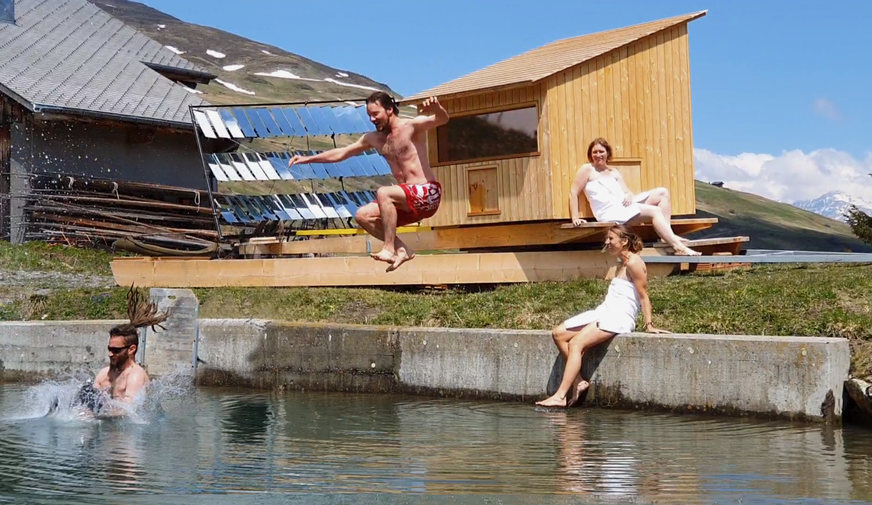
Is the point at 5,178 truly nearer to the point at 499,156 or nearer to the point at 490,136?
the point at 490,136

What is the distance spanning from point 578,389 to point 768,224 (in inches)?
3180

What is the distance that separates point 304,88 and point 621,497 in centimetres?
15793

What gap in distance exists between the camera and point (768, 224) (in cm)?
8856

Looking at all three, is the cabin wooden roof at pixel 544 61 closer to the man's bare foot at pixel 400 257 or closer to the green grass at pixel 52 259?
the man's bare foot at pixel 400 257

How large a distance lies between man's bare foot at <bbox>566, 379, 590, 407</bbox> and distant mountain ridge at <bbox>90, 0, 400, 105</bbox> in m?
132

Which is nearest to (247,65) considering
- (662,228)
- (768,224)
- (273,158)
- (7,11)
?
(768,224)

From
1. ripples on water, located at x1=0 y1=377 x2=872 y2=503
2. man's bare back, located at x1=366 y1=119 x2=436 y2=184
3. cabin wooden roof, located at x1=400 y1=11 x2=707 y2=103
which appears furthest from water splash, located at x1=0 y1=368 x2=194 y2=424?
cabin wooden roof, located at x1=400 y1=11 x2=707 y2=103

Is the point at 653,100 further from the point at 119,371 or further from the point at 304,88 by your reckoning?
the point at 304,88

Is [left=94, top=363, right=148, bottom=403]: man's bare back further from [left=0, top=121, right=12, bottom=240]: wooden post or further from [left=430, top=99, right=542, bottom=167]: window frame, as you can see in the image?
[left=0, top=121, right=12, bottom=240]: wooden post

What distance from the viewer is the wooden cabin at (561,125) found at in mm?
16953

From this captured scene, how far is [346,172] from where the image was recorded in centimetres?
2542

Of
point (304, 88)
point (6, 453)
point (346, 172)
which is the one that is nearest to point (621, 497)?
point (6, 453)

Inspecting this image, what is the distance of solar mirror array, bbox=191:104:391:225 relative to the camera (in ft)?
76.6

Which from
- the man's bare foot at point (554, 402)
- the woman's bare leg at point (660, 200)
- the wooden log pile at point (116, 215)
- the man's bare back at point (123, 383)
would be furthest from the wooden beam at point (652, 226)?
the wooden log pile at point (116, 215)
